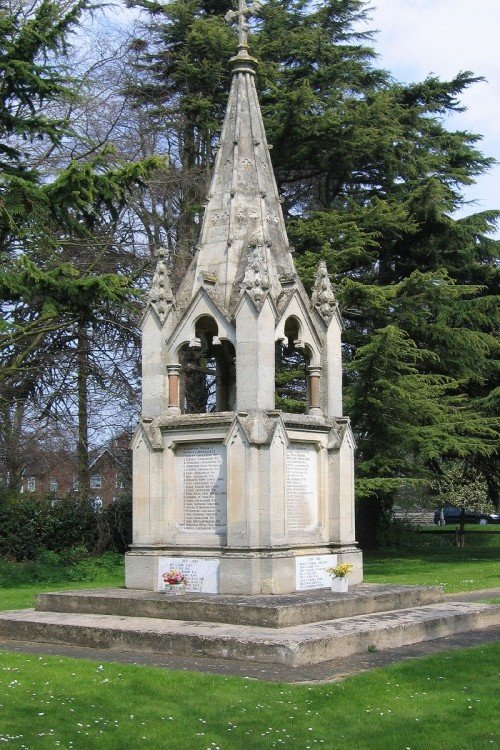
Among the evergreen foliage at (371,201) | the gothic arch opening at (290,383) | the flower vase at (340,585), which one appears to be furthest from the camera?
the evergreen foliage at (371,201)

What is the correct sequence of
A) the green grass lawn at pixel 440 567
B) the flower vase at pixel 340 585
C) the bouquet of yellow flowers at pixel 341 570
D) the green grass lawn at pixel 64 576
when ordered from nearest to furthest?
the bouquet of yellow flowers at pixel 341 570, the flower vase at pixel 340 585, the green grass lawn at pixel 64 576, the green grass lawn at pixel 440 567

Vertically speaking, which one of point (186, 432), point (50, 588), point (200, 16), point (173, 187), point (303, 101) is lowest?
point (50, 588)

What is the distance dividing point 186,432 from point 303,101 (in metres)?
17.2

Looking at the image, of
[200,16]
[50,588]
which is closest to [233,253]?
[50,588]

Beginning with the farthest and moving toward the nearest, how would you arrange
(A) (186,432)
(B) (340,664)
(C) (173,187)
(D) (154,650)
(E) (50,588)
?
(C) (173,187) < (E) (50,588) < (A) (186,432) < (D) (154,650) < (B) (340,664)

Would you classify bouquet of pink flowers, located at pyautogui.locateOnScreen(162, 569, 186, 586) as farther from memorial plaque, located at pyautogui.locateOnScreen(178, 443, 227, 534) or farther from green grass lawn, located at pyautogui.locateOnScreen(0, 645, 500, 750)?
green grass lawn, located at pyautogui.locateOnScreen(0, 645, 500, 750)

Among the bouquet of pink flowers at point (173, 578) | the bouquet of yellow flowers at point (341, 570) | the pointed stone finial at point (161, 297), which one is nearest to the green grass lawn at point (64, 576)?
the bouquet of pink flowers at point (173, 578)

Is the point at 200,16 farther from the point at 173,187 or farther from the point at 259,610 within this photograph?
the point at 259,610

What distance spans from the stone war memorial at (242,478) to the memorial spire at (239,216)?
2 cm

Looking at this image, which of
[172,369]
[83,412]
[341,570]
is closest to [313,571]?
[341,570]

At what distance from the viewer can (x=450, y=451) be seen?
27.9 m

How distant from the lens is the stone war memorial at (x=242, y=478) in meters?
12.3

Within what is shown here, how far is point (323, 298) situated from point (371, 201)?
15.5 meters

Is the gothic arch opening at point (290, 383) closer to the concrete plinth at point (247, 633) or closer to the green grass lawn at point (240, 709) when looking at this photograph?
the concrete plinth at point (247, 633)
